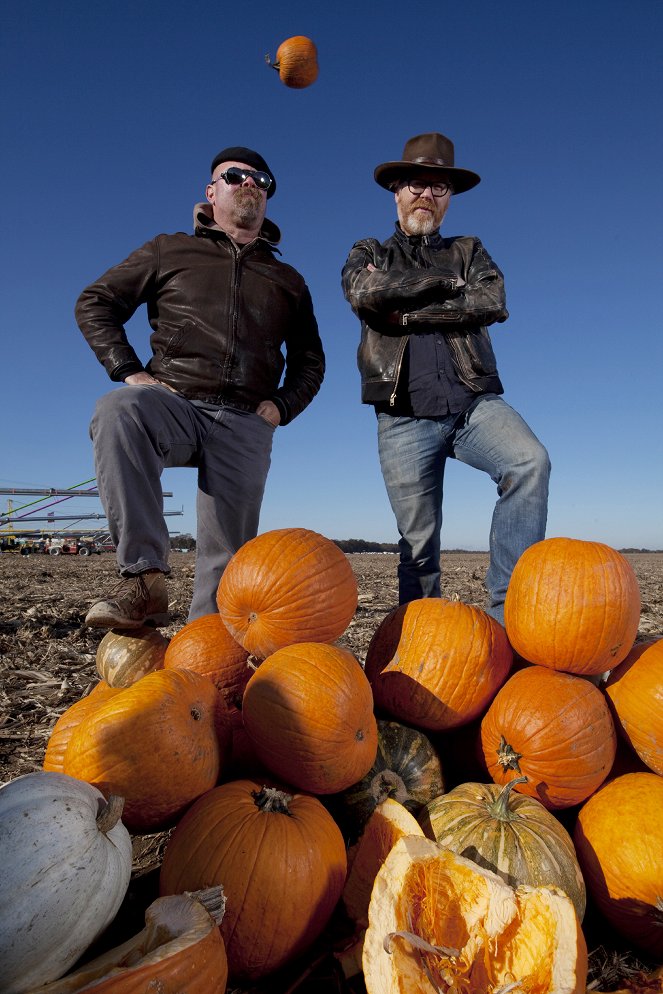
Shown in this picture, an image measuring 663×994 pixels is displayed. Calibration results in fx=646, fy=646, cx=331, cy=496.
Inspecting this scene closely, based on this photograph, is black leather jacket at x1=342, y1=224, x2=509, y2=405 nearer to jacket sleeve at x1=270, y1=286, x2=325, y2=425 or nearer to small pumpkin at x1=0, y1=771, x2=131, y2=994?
jacket sleeve at x1=270, y1=286, x2=325, y2=425

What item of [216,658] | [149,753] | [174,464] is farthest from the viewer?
[174,464]

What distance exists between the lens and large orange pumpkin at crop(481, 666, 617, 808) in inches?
98.1


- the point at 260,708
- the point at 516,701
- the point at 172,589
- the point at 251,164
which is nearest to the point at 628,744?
the point at 516,701

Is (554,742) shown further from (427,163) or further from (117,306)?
(117,306)

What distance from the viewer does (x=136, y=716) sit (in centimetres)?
217

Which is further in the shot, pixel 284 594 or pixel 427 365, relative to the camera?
pixel 427 365

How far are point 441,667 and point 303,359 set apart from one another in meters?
3.13

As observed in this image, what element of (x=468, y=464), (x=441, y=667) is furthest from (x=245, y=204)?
(x=441, y=667)

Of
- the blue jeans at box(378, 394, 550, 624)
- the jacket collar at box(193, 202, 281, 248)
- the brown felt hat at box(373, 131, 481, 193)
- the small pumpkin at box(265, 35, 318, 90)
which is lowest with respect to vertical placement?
the blue jeans at box(378, 394, 550, 624)

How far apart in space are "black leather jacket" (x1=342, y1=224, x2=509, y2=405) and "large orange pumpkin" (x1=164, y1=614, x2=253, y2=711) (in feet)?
6.83

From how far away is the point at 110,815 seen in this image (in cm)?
178

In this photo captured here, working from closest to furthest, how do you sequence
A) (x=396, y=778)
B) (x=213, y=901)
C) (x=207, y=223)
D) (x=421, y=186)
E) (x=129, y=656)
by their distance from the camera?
(x=213, y=901), (x=396, y=778), (x=129, y=656), (x=421, y=186), (x=207, y=223)

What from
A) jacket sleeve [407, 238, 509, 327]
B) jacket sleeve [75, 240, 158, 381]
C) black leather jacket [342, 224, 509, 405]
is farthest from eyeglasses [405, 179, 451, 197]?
jacket sleeve [75, 240, 158, 381]

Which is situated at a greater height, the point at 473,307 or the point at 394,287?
the point at 394,287
